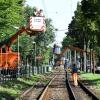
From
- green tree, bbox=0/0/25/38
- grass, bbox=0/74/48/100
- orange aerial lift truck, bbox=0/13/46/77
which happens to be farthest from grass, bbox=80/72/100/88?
green tree, bbox=0/0/25/38

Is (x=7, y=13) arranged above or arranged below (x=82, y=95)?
above

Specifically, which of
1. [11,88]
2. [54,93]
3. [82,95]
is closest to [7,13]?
[11,88]

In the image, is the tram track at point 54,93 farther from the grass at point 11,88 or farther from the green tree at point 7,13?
the green tree at point 7,13

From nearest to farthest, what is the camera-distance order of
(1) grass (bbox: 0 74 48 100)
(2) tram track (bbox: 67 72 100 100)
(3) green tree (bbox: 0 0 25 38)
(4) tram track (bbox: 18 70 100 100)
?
(1) grass (bbox: 0 74 48 100), (2) tram track (bbox: 67 72 100 100), (4) tram track (bbox: 18 70 100 100), (3) green tree (bbox: 0 0 25 38)

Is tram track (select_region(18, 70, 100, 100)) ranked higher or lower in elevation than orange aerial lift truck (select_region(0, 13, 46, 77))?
lower

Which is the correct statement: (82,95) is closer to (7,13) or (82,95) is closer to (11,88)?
(11,88)

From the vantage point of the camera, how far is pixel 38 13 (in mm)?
50875

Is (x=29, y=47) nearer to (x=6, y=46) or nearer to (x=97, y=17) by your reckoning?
(x=6, y=46)

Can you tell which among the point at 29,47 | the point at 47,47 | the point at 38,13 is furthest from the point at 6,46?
the point at 47,47

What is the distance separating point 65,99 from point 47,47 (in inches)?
4326

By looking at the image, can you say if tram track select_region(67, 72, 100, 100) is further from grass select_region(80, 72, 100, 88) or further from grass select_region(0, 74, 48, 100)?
grass select_region(80, 72, 100, 88)

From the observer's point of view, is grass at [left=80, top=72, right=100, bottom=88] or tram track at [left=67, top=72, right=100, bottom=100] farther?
grass at [left=80, top=72, right=100, bottom=88]

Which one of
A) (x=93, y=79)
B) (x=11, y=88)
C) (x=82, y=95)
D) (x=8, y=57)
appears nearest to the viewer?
(x=82, y=95)

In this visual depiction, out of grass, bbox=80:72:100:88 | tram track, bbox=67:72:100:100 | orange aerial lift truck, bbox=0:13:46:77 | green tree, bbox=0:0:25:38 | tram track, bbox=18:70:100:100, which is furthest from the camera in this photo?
orange aerial lift truck, bbox=0:13:46:77
